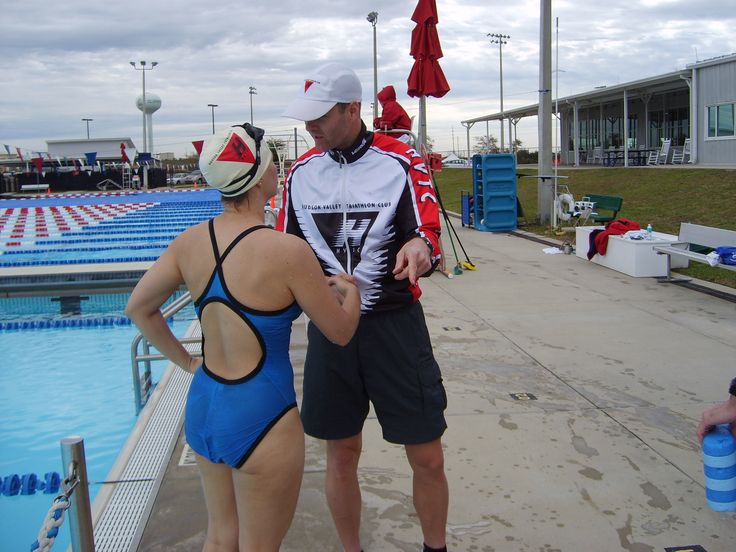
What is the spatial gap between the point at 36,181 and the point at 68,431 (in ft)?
163

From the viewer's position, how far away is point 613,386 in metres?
4.89

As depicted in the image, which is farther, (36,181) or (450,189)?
(36,181)

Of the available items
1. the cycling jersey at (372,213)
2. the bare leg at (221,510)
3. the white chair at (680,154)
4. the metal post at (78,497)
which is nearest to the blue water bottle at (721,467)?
the cycling jersey at (372,213)

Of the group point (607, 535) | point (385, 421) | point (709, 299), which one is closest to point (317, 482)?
point (385, 421)

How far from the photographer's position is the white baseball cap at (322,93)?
2.38m

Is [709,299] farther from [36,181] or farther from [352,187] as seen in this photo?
[36,181]

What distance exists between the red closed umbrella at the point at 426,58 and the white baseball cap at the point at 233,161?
805cm

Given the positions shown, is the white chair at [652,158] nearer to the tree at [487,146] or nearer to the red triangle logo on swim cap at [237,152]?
the tree at [487,146]

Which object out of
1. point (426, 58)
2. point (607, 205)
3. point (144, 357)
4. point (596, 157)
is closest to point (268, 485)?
point (144, 357)

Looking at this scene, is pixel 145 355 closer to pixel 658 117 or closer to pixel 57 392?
pixel 57 392

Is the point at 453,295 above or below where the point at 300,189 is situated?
below

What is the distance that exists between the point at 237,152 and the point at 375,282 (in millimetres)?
765

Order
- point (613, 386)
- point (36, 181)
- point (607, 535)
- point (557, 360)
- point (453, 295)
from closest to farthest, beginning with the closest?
point (607, 535) < point (613, 386) < point (557, 360) < point (453, 295) < point (36, 181)

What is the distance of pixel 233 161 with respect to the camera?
2.02 meters
